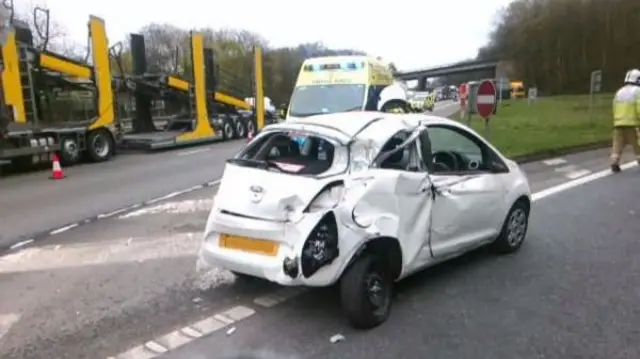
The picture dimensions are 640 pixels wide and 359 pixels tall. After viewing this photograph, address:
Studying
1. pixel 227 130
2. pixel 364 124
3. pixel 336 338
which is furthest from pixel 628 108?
pixel 227 130

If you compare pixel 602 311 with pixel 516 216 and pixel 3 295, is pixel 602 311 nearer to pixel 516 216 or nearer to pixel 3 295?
pixel 516 216

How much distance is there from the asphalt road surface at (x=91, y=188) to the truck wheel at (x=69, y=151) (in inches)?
21.6

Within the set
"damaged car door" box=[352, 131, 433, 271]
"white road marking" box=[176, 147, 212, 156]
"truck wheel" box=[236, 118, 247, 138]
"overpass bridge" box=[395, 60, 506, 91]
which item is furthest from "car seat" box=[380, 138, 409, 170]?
"overpass bridge" box=[395, 60, 506, 91]

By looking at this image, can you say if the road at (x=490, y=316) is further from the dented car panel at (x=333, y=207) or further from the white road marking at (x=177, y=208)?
the white road marking at (x=177, y=208)

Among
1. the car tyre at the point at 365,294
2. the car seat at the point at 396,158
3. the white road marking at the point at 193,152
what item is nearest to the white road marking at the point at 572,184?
the car seat at the point at 396,158

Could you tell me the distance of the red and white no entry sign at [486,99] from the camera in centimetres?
1188

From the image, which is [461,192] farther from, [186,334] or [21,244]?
[21,244]

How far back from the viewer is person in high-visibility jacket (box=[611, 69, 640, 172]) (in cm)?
1119

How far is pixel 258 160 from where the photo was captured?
501 cm

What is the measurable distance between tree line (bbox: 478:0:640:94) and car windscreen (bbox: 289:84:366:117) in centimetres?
4679

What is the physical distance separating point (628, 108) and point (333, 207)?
9.06 metres

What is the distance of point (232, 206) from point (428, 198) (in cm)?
165

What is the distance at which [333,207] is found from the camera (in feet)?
14.2

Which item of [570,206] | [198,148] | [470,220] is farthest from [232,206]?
[198,148]
